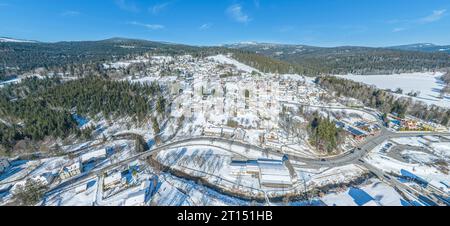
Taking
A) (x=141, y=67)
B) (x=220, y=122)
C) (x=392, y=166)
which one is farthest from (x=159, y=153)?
(x=141, y=67)

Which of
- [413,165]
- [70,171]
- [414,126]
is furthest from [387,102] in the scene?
[70,171]

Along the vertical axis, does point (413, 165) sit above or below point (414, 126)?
below

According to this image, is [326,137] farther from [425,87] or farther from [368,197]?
[425,87]

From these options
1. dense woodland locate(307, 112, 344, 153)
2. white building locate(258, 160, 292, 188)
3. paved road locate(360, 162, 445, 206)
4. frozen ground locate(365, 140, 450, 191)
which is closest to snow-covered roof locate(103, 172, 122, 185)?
white building locate(258, 160, 292, 188)

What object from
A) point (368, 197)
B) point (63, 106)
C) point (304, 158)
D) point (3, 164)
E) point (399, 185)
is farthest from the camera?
point (63, 106)

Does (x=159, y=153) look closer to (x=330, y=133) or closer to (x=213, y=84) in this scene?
(x=330, y=133)

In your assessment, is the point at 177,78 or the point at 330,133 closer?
the point at 330,133
